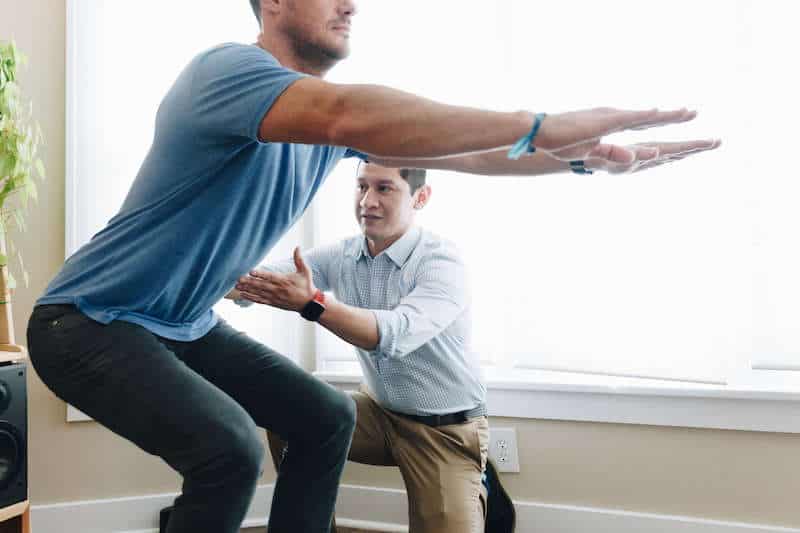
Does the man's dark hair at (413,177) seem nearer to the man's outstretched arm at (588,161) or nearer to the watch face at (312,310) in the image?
the watch face at (312,310)

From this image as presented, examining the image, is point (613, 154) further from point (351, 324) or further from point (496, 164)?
point (351, 324)

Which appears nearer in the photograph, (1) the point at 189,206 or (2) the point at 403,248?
(1) the point at 189,206

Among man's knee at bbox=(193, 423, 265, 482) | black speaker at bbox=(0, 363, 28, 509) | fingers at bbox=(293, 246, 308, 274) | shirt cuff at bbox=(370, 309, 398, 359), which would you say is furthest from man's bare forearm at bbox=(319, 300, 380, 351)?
black speaker at bbox=(0, 363, 28, 509)

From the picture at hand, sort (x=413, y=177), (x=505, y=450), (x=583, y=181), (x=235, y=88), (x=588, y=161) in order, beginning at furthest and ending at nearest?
(x=505, y=450) < (x=583, y=181) < (x=413, y=177) < (x=588, y=161) < (x=235, y=88)

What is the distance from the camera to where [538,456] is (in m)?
2.52

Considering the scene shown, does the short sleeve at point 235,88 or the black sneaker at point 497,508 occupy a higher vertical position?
the short sleeve at point 235,88

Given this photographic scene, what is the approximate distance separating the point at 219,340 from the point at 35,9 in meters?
1.79

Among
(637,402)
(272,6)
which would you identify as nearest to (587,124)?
(272,6)

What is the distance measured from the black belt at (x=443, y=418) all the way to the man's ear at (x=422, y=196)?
0.65 meters

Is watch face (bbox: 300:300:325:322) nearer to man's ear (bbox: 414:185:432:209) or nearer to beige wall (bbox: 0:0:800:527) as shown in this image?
man's ear (bbox: 414:185:432:209)

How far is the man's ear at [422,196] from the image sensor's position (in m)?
2.36

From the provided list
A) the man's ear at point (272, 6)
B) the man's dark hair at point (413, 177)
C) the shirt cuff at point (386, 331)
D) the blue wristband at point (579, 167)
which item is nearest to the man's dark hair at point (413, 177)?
the man's dark hair at point (413, 177)

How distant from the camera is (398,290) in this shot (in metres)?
2.24

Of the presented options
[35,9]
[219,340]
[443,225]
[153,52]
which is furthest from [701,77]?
[35,9]
